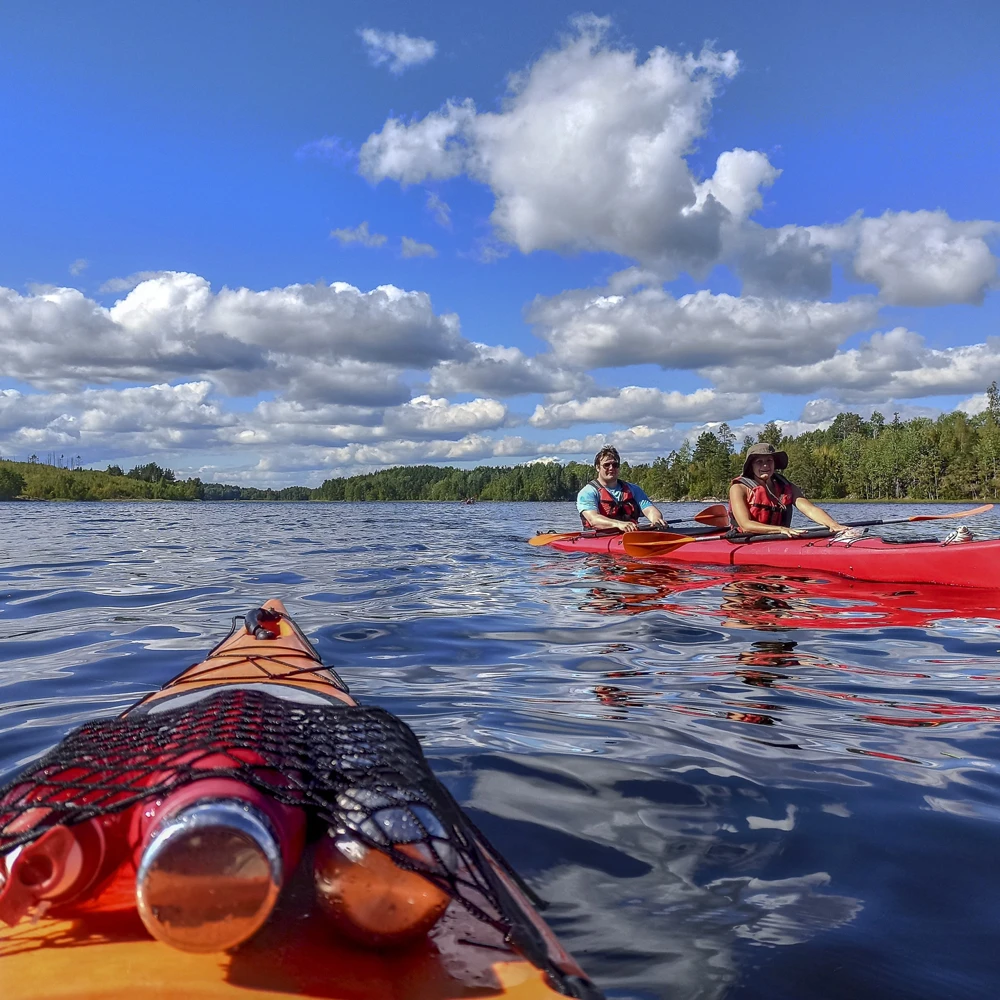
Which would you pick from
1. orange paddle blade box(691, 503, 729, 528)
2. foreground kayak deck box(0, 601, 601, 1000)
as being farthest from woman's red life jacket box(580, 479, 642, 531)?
foreground kayak deck box(0, 601, 601, 1000)

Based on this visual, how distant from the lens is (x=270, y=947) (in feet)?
4.30

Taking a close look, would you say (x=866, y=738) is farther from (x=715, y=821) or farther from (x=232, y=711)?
(x=232, y=711)

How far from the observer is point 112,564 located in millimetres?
12312

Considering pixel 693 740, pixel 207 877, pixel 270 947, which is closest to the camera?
pixel 207 877

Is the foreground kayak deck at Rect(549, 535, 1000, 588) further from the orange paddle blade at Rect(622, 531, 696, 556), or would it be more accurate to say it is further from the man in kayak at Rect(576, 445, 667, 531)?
the man in kayak at Rect(576, 445, 667, 531)

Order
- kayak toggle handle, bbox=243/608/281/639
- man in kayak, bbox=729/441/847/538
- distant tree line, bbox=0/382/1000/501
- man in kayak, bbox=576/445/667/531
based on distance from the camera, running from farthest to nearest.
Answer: distant tree line, bbox=0/382/1000/501 → man in kayak, bbox=576/445/667/531 → man in kayak, bbox=729/441/847/538 → kayak toggle handle, bbox=243/608/281/639

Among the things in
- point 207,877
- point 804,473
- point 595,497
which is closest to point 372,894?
point 207,877

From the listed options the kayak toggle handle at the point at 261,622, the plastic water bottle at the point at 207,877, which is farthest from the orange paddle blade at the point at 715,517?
the plastic water bottle at the point at 207,877

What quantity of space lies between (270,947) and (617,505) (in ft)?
38.0

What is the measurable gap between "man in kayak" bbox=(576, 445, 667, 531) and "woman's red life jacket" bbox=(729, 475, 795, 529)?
1.94 metres

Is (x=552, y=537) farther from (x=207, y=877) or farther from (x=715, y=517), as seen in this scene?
(x=207, y=877)

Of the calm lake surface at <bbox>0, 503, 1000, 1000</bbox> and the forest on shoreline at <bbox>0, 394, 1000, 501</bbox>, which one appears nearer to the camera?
the calm lake surface at <bbox>0, 503, 1000, 1000</bbox>

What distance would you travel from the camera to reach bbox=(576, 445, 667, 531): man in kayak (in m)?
12.4

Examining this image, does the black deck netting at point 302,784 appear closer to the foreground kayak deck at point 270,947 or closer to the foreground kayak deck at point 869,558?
the foreground kayak deck at point 270,947
